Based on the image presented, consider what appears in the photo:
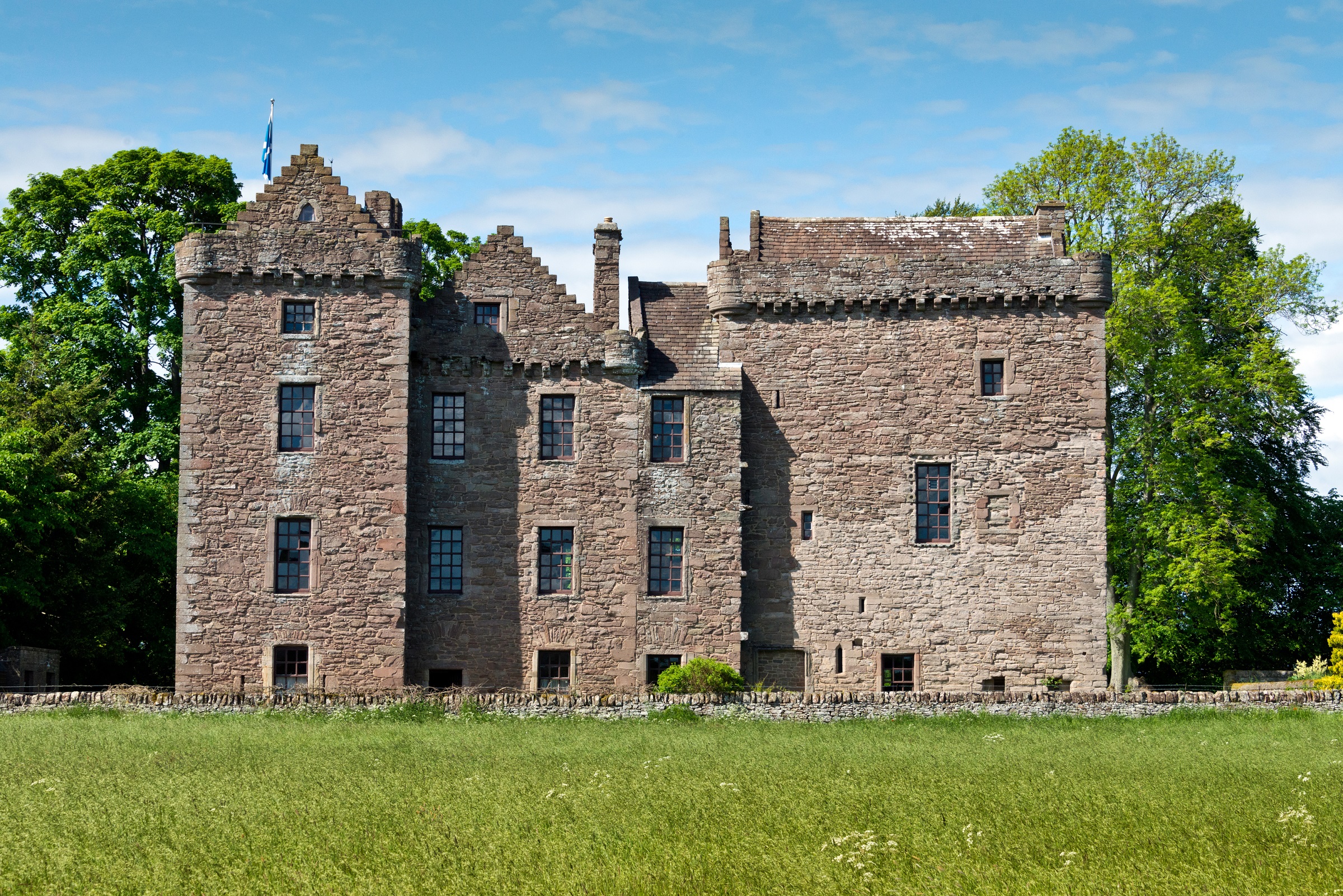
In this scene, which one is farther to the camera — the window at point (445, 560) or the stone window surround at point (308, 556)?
the window at point (445, 560)

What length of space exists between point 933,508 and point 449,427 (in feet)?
38.0

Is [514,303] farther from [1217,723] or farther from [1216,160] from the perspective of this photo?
[1216,160]

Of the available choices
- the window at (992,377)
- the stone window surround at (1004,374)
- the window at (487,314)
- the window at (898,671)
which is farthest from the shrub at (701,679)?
the window at (992,377)

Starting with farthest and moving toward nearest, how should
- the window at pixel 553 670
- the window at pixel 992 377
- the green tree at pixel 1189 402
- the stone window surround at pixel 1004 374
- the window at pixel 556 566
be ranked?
the green tree at pixel 1189 402 < the window at pixel 992 377 < the stone window surround at pixel 1004 374 < the window at pixel 556 566 < the window at pixel 553 670

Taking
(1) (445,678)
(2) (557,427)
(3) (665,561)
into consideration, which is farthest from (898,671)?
(1) (445,678)

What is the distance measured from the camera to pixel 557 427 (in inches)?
1299

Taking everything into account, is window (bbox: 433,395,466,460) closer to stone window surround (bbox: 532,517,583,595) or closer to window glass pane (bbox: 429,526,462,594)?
window glass pane (bbox: 429,526,462,594)

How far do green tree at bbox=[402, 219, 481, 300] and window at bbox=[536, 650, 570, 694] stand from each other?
13.3 m

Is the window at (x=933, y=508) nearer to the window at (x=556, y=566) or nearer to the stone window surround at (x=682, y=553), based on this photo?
the stone window surround at (x=682, y=553)

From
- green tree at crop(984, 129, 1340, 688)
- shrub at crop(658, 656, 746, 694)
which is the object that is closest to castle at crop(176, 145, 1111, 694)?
shrub at crop(658, 656, 746, 694)

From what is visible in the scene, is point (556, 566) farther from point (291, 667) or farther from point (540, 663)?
point (291, 667)

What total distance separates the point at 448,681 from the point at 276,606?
4311mm

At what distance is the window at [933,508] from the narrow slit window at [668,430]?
18.7ft

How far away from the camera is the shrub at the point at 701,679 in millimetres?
30219
